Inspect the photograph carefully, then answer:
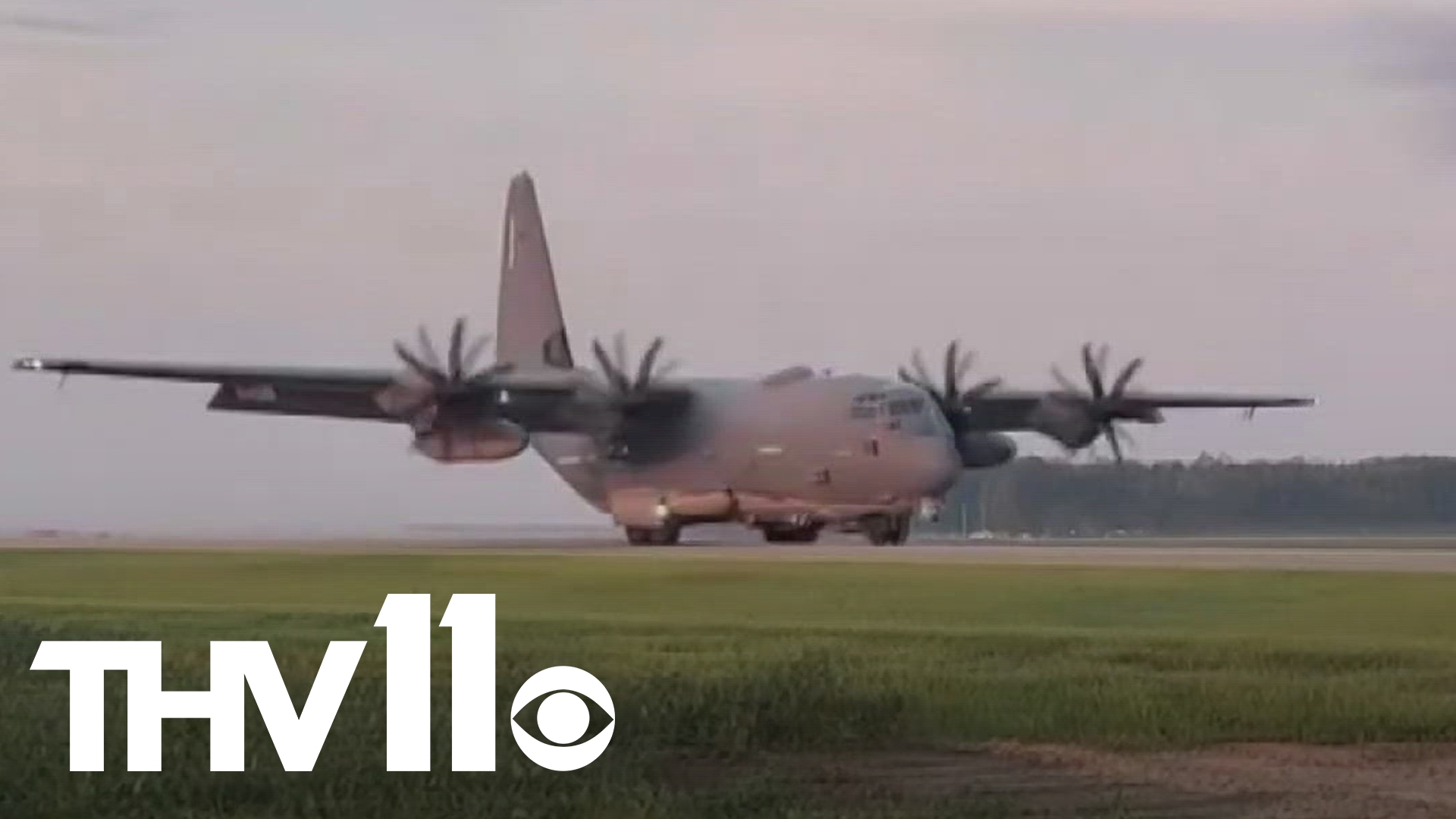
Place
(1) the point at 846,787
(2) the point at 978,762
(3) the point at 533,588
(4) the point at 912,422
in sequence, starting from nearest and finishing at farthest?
(1) the point at 846,787, (2) the point at 978,762, (3) the point at 533,588, (4) the point at 912,422

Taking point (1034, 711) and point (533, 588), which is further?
point (533, 588)

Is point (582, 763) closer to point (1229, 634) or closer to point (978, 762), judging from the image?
point (978, 762)

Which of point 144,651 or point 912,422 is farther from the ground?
A: point 912,422

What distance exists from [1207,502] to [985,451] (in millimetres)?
14863

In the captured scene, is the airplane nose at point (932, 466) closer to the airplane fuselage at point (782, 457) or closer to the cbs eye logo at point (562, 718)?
the airplane fuselage at point (782, 457)

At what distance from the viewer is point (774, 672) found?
1700 cm

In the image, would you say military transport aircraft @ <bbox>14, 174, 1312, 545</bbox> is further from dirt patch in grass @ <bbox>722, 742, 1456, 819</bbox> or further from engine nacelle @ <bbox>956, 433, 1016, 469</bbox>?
dirt patch in grass @ <bbox>722, 742, 1456, 819</bbox>

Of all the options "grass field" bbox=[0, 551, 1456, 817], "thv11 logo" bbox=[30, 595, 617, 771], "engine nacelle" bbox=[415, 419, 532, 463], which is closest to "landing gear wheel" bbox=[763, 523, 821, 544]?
"engine nacelle" bbox=[415, 419, 532, 463]

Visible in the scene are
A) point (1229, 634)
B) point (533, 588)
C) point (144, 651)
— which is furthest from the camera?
point (533, 588)

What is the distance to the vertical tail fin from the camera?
61219 millimetres

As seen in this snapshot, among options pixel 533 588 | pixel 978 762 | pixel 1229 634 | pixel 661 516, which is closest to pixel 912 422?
pixel 661 516

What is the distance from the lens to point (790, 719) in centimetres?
1476

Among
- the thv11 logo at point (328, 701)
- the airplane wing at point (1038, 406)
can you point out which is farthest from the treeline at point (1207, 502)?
the thv11 logo at point (328, 701)

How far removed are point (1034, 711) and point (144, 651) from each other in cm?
652
